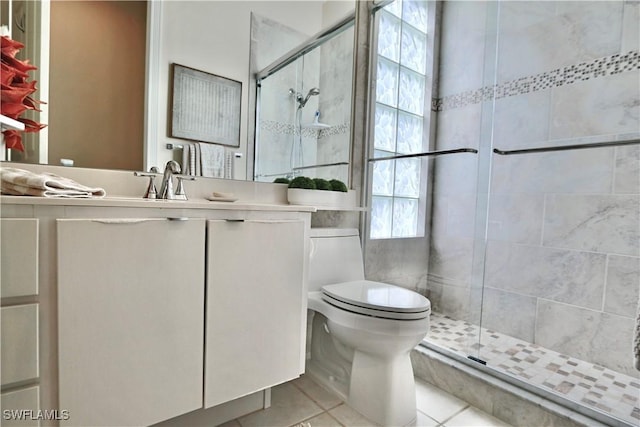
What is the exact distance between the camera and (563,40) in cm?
185

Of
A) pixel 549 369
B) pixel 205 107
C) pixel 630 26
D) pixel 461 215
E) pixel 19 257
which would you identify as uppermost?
pixel 630 26

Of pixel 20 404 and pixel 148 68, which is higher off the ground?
pixel 148 68

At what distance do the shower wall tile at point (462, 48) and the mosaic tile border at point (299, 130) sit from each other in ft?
3.03

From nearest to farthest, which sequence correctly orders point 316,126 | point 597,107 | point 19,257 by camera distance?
point 19,257 → point 597,107 → point 316,126

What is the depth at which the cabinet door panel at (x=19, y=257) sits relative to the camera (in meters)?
0.72

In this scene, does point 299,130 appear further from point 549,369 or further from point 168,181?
point 549,369

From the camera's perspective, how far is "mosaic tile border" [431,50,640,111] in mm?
1656

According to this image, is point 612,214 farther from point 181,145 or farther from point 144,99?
point 144,99

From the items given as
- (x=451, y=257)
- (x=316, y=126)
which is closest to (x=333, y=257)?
(x=316, y=126)

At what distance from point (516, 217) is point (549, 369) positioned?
0.87 metres

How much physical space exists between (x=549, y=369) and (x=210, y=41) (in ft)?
7.38

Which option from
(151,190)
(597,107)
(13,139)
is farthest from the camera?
(597,107)

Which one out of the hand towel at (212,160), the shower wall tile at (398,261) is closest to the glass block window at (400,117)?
the shower wall tile at (398,261)

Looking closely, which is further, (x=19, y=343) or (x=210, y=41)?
(x=210, y=41)
